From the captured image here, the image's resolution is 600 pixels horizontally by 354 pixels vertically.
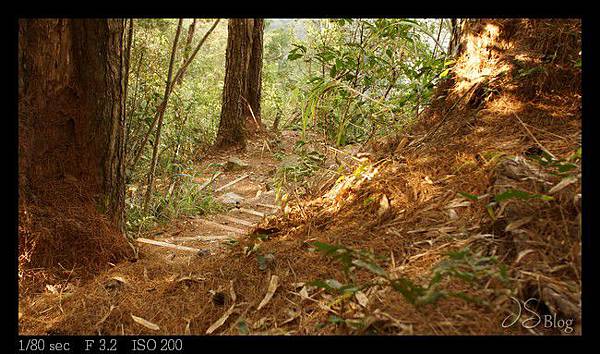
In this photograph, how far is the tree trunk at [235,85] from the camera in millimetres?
7977

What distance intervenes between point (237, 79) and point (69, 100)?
5.65 metres

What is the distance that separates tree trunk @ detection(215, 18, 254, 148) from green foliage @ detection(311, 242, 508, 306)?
6.43 metres

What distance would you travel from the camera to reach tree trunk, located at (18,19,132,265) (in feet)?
8.21

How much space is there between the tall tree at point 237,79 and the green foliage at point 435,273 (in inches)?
251

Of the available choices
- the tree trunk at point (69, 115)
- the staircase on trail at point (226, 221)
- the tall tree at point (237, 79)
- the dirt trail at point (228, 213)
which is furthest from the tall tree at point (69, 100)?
the tall tree at point (237, 79)

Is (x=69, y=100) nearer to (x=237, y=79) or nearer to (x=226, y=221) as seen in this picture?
(x=226, y=221)

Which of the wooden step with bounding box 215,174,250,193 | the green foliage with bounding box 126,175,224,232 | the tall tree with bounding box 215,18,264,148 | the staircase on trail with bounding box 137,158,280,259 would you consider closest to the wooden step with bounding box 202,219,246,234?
the staircase on trail with bounding box 137,158,280,259

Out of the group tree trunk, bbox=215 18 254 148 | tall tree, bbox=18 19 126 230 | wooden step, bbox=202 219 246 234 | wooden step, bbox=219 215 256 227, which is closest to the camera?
tall tree, bbox=18 19 126 230

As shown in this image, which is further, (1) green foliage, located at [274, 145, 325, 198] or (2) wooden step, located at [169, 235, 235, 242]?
(2) wooden step, located at [169, 235, 235, 242]

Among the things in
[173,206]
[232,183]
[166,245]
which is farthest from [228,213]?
[166,245]

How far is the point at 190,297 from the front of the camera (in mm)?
2260

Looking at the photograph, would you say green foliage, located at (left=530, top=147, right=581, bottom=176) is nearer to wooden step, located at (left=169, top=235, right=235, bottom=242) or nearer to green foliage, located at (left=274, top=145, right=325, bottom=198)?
green foliage, located at (left=274, top=145, right=325, bottom=198)

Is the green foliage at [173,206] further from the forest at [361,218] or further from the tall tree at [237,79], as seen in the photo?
the tall tree at [237,79]

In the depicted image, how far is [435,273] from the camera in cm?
156
